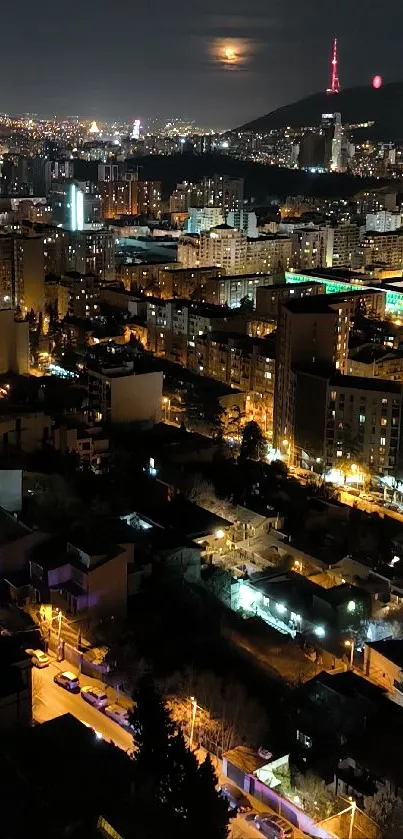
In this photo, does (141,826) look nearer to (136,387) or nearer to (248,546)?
(248,546)

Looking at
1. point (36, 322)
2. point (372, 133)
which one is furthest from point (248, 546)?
point (372, 133)

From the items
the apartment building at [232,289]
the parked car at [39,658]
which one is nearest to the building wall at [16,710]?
the parked car at [39,658]

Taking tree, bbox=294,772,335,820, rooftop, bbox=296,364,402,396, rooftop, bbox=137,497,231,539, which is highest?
rooftop, bbox=296,364,402,396

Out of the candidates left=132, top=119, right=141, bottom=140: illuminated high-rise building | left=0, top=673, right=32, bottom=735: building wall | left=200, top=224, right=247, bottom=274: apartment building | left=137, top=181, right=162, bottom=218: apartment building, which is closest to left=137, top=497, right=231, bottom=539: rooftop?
left=0, top=673, right=32, bottom=735: building wall

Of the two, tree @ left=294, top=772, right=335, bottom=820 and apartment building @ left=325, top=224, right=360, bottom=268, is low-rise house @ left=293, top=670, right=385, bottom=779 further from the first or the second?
apartment building @ left=325, top=224, right=360, bottom=268

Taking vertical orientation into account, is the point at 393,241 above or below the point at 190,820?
above

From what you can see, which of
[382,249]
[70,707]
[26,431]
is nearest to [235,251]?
[382,249]
